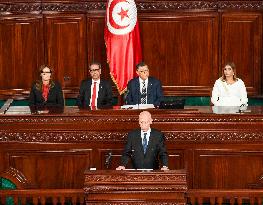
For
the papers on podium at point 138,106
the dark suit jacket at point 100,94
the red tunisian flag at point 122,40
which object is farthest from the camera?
the red tunisian flag at point 122,40

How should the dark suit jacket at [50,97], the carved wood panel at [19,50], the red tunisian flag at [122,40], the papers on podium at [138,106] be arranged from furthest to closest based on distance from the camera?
1. the carved wood panel at [19,50]
2. the red tunisian flag at [122,40]
3. the dark suit jacket at [50,97]
4. the papers on podium at [138,106]

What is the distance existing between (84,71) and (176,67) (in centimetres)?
126

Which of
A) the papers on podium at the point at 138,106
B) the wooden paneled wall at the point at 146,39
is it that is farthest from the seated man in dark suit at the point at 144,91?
the wooden paneled wall at the point at 146,39

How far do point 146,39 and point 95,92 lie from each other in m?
2.05

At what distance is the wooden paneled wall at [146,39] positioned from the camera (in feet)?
34.3

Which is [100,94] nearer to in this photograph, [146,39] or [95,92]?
[95,92]

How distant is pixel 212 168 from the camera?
766cm

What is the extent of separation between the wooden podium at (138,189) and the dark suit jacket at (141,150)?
40.1 inches

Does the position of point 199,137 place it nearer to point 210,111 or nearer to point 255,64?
point 210,111

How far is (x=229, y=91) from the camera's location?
8414mm

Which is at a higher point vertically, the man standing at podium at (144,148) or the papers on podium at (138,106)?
the papers on podium at (138,106)

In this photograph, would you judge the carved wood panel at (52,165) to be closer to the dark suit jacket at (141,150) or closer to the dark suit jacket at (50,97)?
the dark suit jacket at (141,150)

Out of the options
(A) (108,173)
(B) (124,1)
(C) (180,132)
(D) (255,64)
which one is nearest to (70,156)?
(C) (180,132)

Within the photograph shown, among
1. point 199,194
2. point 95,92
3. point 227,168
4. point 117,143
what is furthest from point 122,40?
point 199,194
